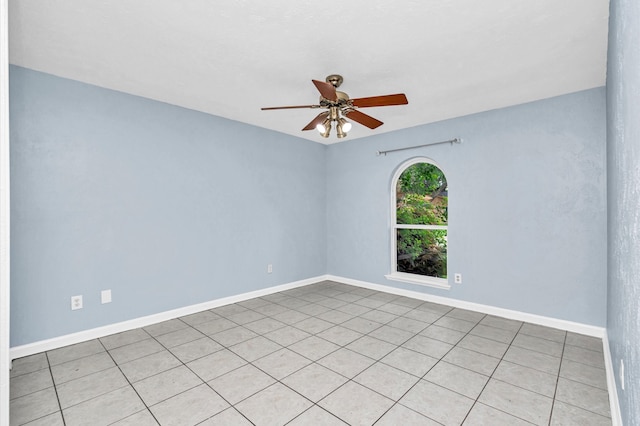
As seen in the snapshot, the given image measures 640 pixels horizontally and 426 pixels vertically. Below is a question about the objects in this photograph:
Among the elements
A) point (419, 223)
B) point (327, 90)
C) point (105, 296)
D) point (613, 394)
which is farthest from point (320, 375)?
point (419, 223)

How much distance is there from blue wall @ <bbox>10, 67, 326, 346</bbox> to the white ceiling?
0.37 meters

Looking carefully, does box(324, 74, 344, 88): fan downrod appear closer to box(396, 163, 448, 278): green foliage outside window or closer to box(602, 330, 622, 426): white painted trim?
box(396, 163, 448, 278): green foliage outside window

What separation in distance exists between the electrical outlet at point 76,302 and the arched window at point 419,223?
381 centimetres

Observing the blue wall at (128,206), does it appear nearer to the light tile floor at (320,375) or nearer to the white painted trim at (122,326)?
the white painted trim at (122,326)

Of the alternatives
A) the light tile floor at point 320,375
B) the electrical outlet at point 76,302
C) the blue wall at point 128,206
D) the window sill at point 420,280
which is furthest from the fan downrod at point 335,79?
the electrical outlet at point 76,302

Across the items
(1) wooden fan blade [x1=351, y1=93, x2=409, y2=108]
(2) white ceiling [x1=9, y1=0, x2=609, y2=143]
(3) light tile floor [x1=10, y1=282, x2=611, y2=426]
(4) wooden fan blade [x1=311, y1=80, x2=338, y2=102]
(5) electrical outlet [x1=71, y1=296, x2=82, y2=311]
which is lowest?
(3) light tile floor [x1=10, y1=282, x2=611, y2=426]

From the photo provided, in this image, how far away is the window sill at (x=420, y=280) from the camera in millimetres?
4052

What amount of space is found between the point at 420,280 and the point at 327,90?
313 centimetres

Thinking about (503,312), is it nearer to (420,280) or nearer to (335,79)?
(420,280)

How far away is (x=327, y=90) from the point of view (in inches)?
89.7

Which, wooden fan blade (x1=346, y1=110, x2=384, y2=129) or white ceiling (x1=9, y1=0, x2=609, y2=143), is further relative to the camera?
wooden fan blade (x1=346, y1=110, x2=384, y2=129)

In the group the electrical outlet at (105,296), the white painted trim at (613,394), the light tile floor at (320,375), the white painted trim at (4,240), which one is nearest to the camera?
the white painted trim at (4,240)

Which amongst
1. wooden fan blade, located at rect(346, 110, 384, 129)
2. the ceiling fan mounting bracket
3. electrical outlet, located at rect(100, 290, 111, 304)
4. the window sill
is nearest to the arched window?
the window sill

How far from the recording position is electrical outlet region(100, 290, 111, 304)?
2.98m
